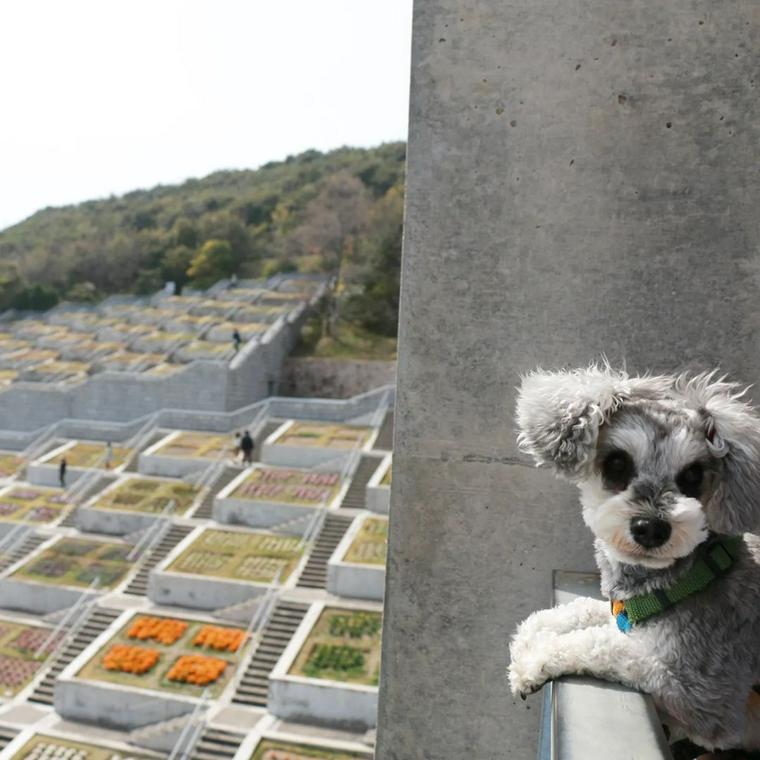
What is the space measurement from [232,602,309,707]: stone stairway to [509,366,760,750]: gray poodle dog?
10601mm

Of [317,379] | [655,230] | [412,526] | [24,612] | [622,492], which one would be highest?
[655,230]

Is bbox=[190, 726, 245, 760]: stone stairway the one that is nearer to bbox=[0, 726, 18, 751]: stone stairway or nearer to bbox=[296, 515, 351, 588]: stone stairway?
bbox=[0, 726, 18, 751]: stone stairway

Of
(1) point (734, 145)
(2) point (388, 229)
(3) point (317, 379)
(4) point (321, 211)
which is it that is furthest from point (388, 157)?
Answer: (1) point (734, 145)

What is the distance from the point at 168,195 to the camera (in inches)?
2375

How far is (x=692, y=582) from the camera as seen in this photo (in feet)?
4.50

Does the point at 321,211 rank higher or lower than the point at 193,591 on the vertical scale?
higher

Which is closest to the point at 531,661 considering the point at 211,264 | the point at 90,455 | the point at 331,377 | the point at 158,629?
the point at 158,629

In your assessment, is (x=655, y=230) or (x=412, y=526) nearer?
(x=655, y=230)

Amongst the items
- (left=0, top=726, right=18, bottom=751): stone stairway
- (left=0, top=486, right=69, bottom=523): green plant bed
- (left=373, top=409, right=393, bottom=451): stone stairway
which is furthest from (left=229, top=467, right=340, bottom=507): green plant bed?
(left=0, top=726, right=18, bottom=751): stone stairway

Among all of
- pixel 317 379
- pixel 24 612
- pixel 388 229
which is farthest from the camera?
pixel 388 229

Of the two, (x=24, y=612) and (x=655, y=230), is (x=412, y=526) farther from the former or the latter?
(x=24, y=612)

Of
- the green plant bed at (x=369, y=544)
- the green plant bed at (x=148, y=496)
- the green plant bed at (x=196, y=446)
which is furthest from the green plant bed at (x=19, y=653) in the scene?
the green plant bed at (x=196, y=446)

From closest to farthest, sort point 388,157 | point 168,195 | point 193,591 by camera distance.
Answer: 1. point 193,591
2. point 388,157
3. point 168,195

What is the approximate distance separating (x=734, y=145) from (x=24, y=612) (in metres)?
15.4
